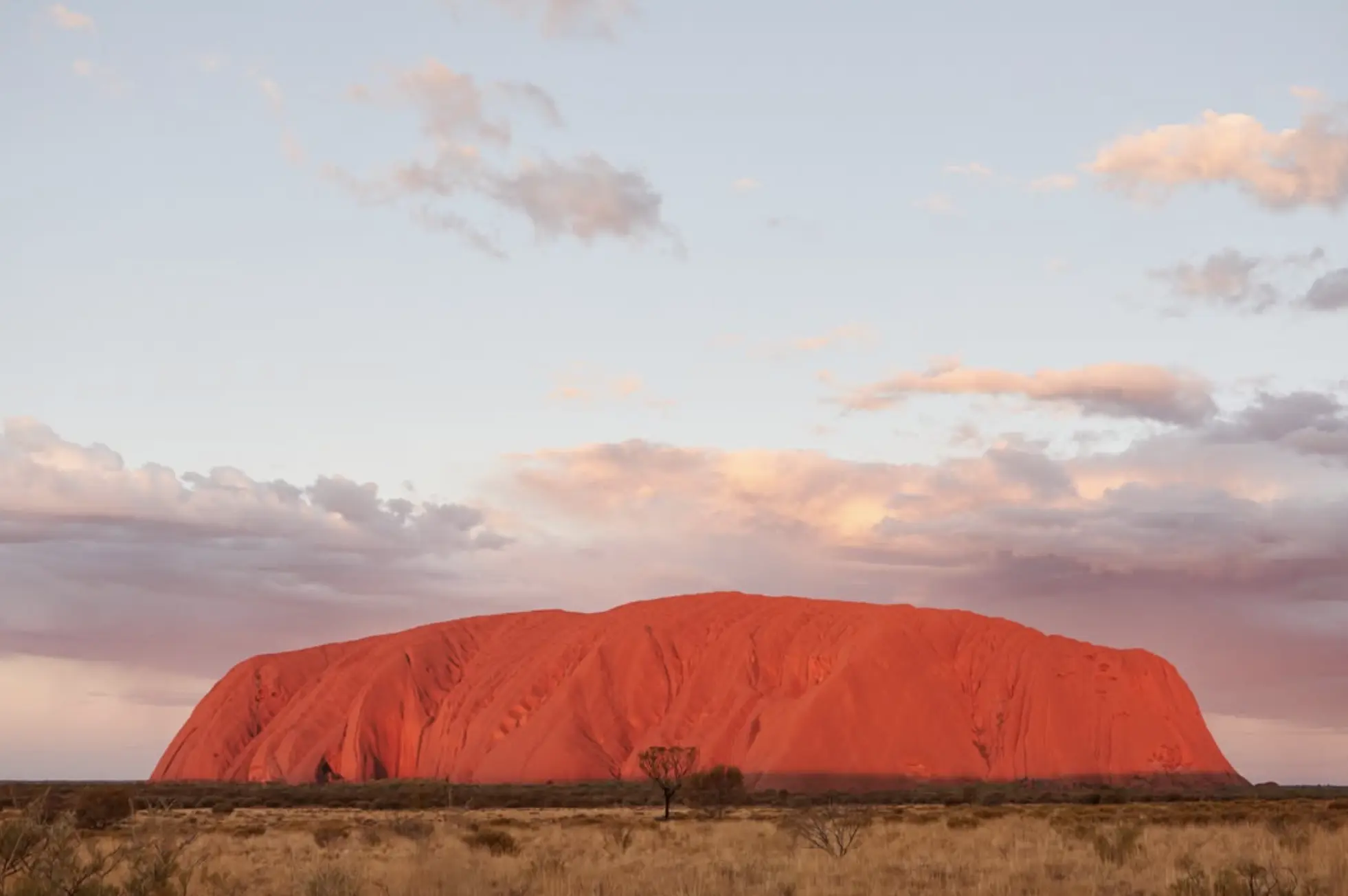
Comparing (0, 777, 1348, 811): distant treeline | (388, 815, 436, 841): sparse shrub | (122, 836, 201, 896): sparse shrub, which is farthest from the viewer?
(0, 777, 1348, 811): distant treeline

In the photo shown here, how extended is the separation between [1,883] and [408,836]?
23.4 meters

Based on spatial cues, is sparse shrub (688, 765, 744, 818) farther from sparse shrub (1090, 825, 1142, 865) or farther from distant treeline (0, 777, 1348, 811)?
sparse shrub (1090, 825, 1142, 865)

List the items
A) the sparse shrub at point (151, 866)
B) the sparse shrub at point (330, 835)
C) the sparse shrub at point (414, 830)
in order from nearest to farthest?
1. the sparse shrub at point (151, 866)
2. the sparse shrub at point (414, 830)
3. the sparse shrub at point (330, 835)

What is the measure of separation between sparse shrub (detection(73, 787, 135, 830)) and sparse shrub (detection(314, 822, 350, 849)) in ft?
32.2

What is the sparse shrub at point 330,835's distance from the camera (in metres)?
35.3

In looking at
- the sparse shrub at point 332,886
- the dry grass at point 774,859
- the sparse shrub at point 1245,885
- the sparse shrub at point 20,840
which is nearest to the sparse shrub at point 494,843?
the dry grass at point 774,859

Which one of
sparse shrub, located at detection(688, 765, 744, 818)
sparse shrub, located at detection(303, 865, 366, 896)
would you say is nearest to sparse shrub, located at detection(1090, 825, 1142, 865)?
sparse shrub, located at detection(303, 865, 366, 896)

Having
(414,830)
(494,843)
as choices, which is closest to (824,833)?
(494,843)

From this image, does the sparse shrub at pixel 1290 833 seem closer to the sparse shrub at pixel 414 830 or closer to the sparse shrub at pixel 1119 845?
the sparse shrub at pixel 1119 845

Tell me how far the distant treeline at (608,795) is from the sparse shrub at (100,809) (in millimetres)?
20023

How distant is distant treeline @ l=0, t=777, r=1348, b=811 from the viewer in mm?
77125

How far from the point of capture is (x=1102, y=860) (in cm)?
2198

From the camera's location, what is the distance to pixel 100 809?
47062 millimetres

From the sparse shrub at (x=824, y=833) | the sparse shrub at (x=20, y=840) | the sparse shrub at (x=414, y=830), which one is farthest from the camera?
the sparse shrub at (x=414, y=830)
